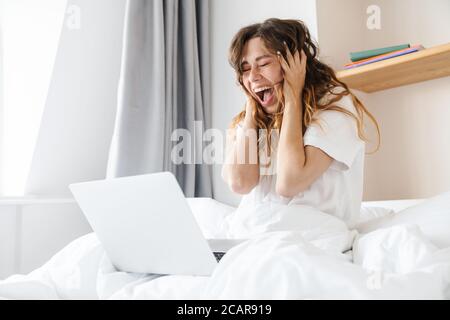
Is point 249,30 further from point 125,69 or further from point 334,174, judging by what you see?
point 125,69

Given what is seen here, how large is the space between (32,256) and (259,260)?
1.24 m

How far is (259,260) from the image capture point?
1.82 ft

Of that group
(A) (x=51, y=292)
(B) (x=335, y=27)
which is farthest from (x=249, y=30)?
(A) (x=51, y=292)

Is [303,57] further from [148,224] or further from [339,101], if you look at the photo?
[148,224]

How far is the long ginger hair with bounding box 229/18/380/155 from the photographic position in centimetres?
105

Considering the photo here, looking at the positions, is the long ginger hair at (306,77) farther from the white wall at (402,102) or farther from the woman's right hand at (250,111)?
the white wall at (402,102)

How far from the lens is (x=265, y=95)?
1167 mm

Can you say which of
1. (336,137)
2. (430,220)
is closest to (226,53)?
(336,137)

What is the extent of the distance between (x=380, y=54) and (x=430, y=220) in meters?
0.81

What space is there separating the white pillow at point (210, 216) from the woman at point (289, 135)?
Result: 0.10 metres

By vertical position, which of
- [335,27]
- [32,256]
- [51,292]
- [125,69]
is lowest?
[32,256]

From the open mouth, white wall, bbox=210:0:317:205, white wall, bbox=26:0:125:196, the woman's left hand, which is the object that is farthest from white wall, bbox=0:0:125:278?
the woman's left hand

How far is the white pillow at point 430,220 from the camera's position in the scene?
2.60ft
